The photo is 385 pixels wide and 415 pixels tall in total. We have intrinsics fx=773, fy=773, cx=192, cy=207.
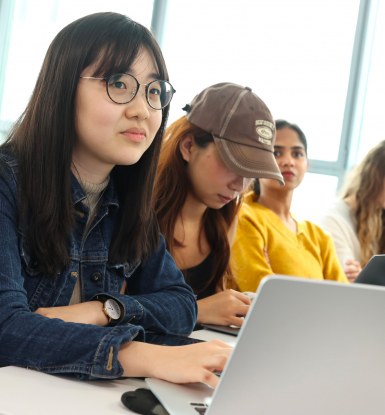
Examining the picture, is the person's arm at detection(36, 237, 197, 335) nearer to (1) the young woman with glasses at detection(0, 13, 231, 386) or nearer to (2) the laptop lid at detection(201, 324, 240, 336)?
(1) the young woman with glasses at detection(0, 13, 231, 386)

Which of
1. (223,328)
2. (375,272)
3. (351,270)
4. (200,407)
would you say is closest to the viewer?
(200,407)

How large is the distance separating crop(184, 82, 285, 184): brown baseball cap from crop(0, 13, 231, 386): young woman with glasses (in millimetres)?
480

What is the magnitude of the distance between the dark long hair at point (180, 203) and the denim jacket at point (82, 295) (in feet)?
1.44

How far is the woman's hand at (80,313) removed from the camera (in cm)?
134

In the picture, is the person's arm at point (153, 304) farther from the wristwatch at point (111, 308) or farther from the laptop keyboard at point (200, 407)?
the laptop keyboard at point (200, 407)

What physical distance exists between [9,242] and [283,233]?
5.54ft

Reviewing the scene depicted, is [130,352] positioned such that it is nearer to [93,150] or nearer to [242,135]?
[93,150]

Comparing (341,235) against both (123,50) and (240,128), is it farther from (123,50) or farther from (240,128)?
(123,50)

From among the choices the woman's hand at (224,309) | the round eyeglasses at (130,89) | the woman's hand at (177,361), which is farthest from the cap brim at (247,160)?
the woman's hand at (177,361)

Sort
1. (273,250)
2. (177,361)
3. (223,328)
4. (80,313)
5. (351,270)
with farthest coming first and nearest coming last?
1. (351,270)
2. (273,250)
3. (223,328)
4. (80,313)
5. (177,361)

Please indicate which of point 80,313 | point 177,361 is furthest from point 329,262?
point 177,361

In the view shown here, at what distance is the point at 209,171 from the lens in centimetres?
213

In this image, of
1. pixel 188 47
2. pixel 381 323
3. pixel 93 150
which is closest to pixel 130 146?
pixel 93 150

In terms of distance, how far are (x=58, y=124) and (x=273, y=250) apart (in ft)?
4.86
